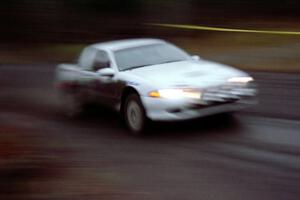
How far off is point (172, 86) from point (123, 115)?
1.49m

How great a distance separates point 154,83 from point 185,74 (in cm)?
56

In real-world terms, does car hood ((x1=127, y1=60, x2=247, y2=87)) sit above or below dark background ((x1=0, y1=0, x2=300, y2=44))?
above

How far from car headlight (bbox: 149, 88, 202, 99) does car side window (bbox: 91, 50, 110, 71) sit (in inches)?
72.9

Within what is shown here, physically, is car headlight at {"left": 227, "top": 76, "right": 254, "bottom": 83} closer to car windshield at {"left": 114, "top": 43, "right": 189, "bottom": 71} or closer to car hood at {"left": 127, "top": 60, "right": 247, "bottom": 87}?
car hood at {"left": 127, "top": 60, "right": 247, "bottom": 87}

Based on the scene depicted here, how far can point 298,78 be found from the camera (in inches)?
661

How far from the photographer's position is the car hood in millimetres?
9906

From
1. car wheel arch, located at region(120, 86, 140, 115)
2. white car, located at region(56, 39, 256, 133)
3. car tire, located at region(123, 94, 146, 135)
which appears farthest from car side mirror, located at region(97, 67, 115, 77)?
car tire, located at region(123, 94, 146, 135)

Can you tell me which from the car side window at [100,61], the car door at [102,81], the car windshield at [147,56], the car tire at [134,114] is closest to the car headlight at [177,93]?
the car tire at [134,114]

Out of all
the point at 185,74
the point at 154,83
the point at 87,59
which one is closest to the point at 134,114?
the point at 154,83

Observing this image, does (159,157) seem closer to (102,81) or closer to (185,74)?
(185,74)

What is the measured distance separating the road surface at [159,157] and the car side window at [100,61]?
1.04 meters

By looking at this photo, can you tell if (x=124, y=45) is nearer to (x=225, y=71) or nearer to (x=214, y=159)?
(x=225, y=71)

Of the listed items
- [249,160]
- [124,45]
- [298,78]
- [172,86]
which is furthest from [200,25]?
[249,160]

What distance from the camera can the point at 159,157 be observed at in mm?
8656
